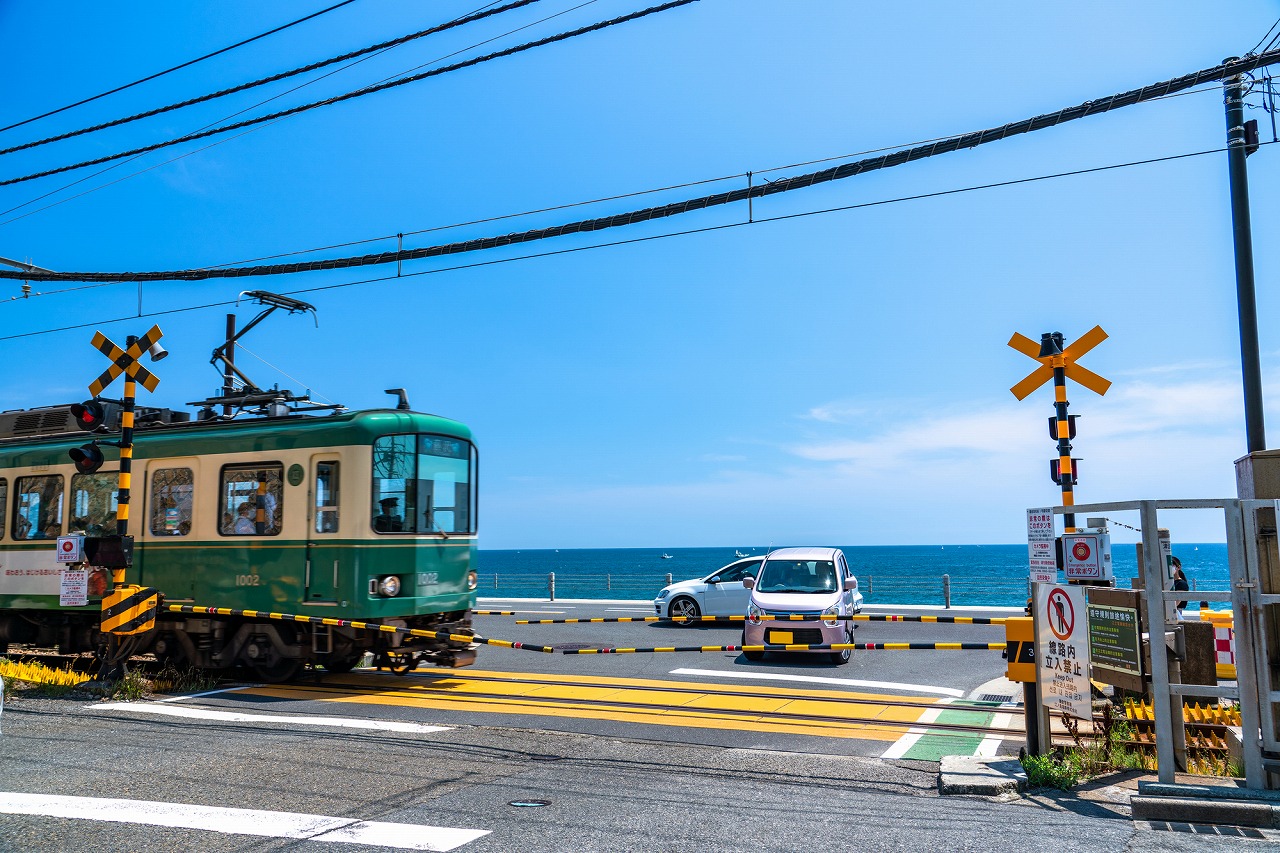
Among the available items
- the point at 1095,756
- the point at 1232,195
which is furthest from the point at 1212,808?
the point at 1232,195

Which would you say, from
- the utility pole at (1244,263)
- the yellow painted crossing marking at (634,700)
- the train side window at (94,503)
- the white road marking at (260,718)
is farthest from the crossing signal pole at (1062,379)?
the train side window at (94,503)

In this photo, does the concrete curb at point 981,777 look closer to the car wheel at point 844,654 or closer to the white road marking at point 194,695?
the car wheel at point 844,654

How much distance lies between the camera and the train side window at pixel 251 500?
1182 cm

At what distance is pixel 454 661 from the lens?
1208 centimetres

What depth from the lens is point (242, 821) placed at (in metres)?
5.82

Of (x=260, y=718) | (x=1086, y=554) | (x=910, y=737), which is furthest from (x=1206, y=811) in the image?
(x=260, y=718)

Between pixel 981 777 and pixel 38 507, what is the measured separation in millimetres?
13224

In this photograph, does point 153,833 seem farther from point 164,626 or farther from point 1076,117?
point 1076,117

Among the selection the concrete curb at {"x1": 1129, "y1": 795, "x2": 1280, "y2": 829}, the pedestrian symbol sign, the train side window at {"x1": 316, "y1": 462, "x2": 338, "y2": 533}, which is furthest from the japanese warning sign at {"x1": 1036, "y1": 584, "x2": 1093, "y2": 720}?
the train side window at {"x1": 316, "y1": 462, "x2": 338, "y2": 533}

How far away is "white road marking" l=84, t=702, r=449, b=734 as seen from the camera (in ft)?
29.7

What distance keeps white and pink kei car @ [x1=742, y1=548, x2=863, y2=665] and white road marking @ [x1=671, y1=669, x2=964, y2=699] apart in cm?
99

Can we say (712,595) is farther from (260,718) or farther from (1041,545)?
(1041,545)

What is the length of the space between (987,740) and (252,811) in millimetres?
6064

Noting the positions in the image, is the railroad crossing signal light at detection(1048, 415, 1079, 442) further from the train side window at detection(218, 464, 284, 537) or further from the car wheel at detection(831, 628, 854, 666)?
the train side window at detection(218, 464, 284, 537)
